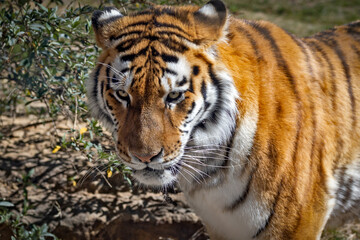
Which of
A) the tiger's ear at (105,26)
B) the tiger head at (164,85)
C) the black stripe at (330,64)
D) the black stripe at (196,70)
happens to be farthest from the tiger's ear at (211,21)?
the black stripe at (330,64)

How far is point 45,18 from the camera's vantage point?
7.00ft

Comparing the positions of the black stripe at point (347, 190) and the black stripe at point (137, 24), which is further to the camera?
the black stripe at point (347, 190)

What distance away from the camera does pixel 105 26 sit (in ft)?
5.90

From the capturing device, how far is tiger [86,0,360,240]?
1.65 m

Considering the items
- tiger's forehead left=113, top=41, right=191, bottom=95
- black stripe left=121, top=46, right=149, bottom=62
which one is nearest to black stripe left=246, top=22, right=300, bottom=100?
tiger's forehead left=113, top=41, right=191, bottom=95

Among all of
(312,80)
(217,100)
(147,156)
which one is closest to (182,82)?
(217,100)

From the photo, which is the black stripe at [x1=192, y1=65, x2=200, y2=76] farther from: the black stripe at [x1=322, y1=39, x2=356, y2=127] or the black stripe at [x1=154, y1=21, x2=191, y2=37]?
the black stripe at [x1=322, y1=39, x2=356, y2=127]

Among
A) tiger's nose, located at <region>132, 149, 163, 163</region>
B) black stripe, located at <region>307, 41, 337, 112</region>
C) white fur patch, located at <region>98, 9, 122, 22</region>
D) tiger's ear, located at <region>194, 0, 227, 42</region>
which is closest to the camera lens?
tiger's nose, located at <region>132, 149, 163, 163</region>

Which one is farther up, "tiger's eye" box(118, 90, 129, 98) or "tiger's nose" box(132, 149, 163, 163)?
"tiger's eye" box(118, 90, 129, 98)

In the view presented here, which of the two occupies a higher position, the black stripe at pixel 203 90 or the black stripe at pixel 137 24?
the black stripe at pixel 137 24

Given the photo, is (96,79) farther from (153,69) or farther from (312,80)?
(312,80)

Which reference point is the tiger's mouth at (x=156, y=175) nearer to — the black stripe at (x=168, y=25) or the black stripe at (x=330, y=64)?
the black stripe at (x=168, y=25)

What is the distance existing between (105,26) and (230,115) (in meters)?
0.60

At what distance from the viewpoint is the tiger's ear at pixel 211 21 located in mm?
1700
